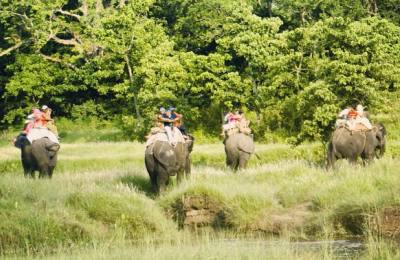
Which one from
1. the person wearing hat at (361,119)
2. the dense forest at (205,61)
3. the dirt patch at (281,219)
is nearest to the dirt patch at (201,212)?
the dirt patch at (281,219)

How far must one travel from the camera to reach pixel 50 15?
4903 cm

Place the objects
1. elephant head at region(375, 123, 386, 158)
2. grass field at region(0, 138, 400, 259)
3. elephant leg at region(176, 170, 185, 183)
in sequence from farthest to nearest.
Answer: elephant head at region(375, 123, 386, 158) < elephant leg at region(176, 170, 185, 183) < grass field at region(0, 138, 400, 259)

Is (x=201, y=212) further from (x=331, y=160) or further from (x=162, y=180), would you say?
(x=331, y=160)

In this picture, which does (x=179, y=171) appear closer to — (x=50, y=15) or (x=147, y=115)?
(x=147, y=115)

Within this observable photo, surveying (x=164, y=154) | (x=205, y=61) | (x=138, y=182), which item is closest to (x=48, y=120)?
(x=138, y=182)

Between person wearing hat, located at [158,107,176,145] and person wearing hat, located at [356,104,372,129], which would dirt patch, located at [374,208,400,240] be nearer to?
person wearing hat, located at [158,107,176,145]

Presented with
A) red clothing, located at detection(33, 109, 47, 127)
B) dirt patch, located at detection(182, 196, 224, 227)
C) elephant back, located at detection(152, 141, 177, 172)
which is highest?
red clothing, located at detection(33, 109, 47, 127)

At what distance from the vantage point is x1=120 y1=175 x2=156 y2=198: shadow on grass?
1934 cm

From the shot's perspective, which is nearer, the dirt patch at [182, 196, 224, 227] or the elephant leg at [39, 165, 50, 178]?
the dirt patch at [182, 196, 224, 227]

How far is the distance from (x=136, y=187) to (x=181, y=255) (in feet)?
33.0

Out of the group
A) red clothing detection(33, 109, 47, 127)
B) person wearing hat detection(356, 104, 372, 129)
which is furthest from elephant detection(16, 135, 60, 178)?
person wearing hat detection(356, 104, 372, 129)

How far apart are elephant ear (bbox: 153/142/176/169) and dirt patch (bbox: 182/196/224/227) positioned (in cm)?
213

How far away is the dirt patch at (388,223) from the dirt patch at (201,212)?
3486 millimetres

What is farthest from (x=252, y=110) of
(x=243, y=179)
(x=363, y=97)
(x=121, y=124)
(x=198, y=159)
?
(x=243, y=179)
